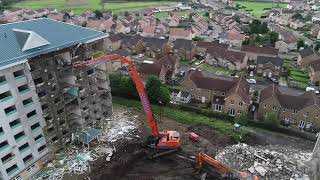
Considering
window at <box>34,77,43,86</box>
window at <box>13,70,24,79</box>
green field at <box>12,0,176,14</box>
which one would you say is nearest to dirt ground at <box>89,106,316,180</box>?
window at <box>34,77,43,86</box>

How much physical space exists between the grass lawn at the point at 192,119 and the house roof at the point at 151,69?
11845mm

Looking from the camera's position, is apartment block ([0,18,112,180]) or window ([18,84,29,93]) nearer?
apartment block ([0,18,112,180])

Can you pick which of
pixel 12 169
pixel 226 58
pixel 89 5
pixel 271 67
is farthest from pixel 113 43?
pixel 89 5

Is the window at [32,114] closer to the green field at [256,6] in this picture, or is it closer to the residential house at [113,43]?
the residential house at [113,43]

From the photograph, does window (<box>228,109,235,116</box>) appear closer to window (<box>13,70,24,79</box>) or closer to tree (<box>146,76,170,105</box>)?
tree (<box>146,76,170,105</box>)

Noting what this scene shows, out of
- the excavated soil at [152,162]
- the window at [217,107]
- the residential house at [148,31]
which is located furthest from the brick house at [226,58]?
the residential house at [148,31]

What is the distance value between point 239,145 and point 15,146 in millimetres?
31930

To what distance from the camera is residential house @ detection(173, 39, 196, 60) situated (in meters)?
88.5

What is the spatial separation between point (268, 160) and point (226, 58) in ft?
137

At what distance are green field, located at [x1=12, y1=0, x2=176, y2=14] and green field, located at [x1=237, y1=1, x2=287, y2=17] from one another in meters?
44.3

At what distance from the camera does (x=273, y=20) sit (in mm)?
145000

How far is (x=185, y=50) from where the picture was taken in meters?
88.8

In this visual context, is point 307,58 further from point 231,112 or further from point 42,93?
point 42,93

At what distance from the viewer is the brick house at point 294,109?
172 ft
